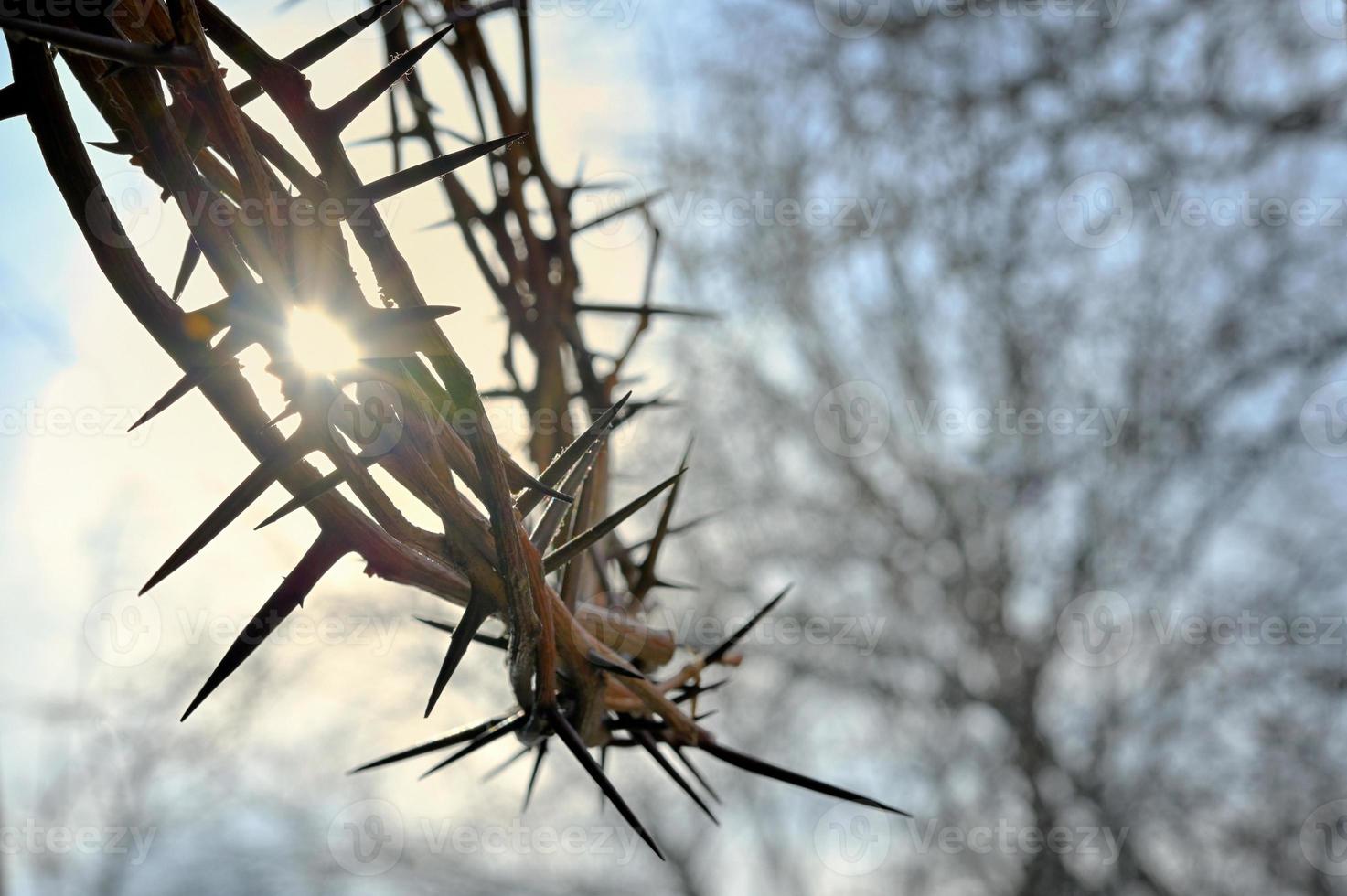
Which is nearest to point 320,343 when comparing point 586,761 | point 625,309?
point 586,761

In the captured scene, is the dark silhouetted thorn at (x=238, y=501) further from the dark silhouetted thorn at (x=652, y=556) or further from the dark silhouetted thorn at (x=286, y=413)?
the dark silhouetted thorn at (x=652, y=556)

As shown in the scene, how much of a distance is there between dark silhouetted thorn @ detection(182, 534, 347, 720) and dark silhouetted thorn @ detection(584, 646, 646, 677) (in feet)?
0.29

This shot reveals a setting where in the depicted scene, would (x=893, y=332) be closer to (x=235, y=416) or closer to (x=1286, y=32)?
(x=1286, y=32)

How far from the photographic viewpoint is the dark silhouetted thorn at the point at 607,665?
0.89 feet

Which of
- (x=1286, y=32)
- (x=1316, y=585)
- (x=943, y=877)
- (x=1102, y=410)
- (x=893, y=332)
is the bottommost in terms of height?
(x=943, y=877)

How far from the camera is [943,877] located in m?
2.88

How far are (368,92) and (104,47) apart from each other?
0.06m

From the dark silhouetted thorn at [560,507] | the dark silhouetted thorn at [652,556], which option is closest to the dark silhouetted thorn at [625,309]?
the dark silhouetted thorn at [652,556]

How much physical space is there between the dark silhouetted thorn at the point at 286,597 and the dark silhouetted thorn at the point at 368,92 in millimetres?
86

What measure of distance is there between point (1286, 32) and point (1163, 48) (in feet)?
0.89

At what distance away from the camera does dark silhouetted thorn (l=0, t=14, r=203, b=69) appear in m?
0.16

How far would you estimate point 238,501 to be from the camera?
19 cm

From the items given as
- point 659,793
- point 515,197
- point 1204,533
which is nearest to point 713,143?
point 1204,533

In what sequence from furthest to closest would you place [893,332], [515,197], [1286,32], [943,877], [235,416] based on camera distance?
1. [893,332]
2. [943,877]
3. [1286,32]
4. [515,197]
5. [235,416]
